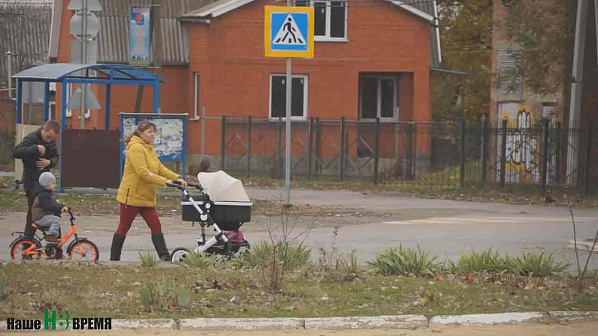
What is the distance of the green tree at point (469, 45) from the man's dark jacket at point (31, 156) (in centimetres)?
3525

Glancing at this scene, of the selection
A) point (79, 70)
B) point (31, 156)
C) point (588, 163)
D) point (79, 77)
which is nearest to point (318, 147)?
point (588, 163)

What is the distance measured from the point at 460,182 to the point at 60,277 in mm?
20858

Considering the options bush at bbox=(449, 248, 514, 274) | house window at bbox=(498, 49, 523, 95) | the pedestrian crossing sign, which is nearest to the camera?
bush at bbox=(449, 248, 514, 274)

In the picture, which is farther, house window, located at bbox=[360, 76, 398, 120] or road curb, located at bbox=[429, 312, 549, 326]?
house window, located at bbox=[360, 76, 398, 120]

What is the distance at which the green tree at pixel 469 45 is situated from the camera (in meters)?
50.9

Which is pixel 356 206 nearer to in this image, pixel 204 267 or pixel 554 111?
pixel 554 111

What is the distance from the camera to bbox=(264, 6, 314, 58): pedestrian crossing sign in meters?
23.1

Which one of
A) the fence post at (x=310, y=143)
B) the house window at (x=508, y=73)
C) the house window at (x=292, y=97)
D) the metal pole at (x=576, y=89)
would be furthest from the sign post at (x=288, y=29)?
the house window at (x=292, y=97)

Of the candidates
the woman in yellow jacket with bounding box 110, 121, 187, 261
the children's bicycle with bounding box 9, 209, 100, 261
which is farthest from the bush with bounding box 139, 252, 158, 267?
the children's bicycle with bounding box 9, 209, 100, 261

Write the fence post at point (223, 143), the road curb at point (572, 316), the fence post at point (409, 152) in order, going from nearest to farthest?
the road curb at point (572, 316)
the fence post at point (409, 152)
the fence post at point (223, 143)

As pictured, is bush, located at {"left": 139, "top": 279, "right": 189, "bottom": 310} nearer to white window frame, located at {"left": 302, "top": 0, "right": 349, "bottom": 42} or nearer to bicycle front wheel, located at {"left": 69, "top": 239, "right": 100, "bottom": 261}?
bicycle front wheel, located at {"left": 69, "top": 239, "right": 100, "bottom": 261}

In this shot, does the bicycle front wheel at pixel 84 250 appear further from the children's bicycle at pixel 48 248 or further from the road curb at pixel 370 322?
the road curb at pixel 370 322

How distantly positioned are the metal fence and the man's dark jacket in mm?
16817

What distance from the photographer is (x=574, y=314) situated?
37.6 ft
